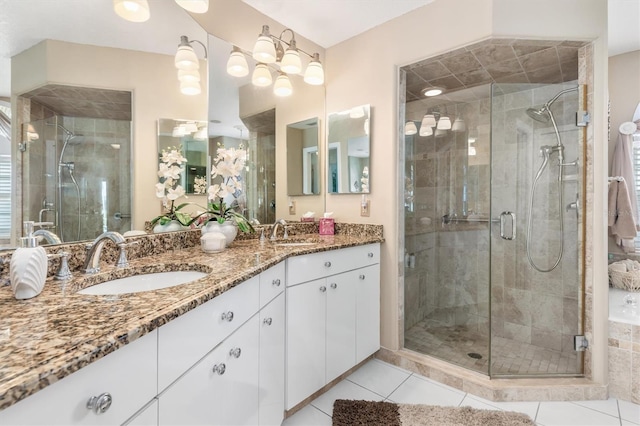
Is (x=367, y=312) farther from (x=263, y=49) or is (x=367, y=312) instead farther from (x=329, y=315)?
(x=263, y=49)

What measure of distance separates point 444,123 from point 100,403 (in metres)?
2.99

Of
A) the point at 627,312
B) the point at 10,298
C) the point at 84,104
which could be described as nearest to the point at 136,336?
the point at 10,298

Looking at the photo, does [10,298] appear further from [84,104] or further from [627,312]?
[627,312]

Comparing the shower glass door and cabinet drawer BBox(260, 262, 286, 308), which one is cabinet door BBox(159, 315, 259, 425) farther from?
the shower glass door

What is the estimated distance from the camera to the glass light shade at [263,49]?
6.60ft

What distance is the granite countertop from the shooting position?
472mm

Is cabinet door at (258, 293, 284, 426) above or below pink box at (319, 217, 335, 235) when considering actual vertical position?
below

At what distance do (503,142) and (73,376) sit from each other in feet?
10.00

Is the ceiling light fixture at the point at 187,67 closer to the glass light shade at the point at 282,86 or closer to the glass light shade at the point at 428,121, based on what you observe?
the glass light shade at the point at 282,86

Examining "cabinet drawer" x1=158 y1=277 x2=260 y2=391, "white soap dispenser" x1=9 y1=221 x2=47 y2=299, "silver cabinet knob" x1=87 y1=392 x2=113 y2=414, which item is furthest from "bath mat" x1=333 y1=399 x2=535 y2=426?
"white soap dispenser" x1=9 y1=221 x2=47 y2=299

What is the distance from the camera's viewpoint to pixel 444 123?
284 centimetres

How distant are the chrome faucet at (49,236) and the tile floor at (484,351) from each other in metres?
2.19

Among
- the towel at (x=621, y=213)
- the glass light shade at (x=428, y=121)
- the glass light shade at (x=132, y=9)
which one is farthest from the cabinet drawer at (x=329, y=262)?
the towel at (x=621, y=213)

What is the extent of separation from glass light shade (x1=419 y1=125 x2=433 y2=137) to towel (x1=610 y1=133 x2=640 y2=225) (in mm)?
1518
